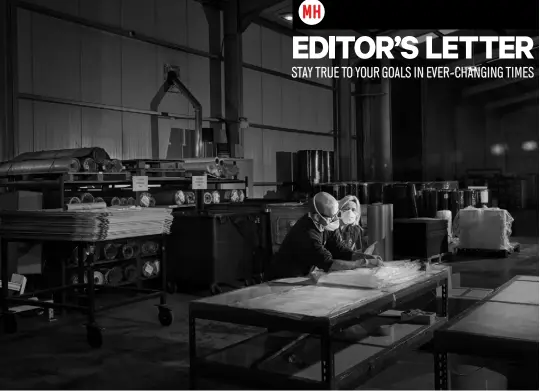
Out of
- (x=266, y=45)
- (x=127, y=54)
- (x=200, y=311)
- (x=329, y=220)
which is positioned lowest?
(x=200, y=311)

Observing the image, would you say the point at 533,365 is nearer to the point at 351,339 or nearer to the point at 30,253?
the point at 351,339

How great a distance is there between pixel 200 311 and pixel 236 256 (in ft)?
11.3

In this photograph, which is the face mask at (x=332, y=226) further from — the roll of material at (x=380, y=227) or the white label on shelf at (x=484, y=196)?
the white label on shelf at (x=484, y=196)

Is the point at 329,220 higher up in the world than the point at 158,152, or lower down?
lower down

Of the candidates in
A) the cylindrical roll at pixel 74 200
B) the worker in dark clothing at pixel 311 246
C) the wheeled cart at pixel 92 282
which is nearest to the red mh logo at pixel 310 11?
the worker in dark clothing at pixel 311 246

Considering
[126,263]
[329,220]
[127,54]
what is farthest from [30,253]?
[127,54]

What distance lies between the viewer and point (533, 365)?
2.02m

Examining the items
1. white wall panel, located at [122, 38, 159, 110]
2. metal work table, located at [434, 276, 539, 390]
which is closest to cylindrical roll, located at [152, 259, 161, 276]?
white wall panel, located at [122, 38, 159, 110]

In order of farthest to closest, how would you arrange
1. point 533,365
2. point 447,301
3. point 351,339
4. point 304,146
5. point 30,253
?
point 304,146
point 30,253
point 447,301
point 351,339
point 533,365

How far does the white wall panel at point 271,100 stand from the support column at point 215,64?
4.28 feet

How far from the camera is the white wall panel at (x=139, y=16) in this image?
8.28 meters

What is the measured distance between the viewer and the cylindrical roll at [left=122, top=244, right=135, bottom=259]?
6.12 meters

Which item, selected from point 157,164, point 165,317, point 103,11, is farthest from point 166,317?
point 103,11

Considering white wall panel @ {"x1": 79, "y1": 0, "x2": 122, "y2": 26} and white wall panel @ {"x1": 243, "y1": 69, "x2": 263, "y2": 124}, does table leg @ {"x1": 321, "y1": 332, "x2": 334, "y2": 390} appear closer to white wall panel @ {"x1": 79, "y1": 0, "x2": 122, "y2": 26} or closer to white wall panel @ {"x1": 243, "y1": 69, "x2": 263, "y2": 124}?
white wall panel @ {"x1": 79, "y1": 0, "x2": 122, "y2": 26}
